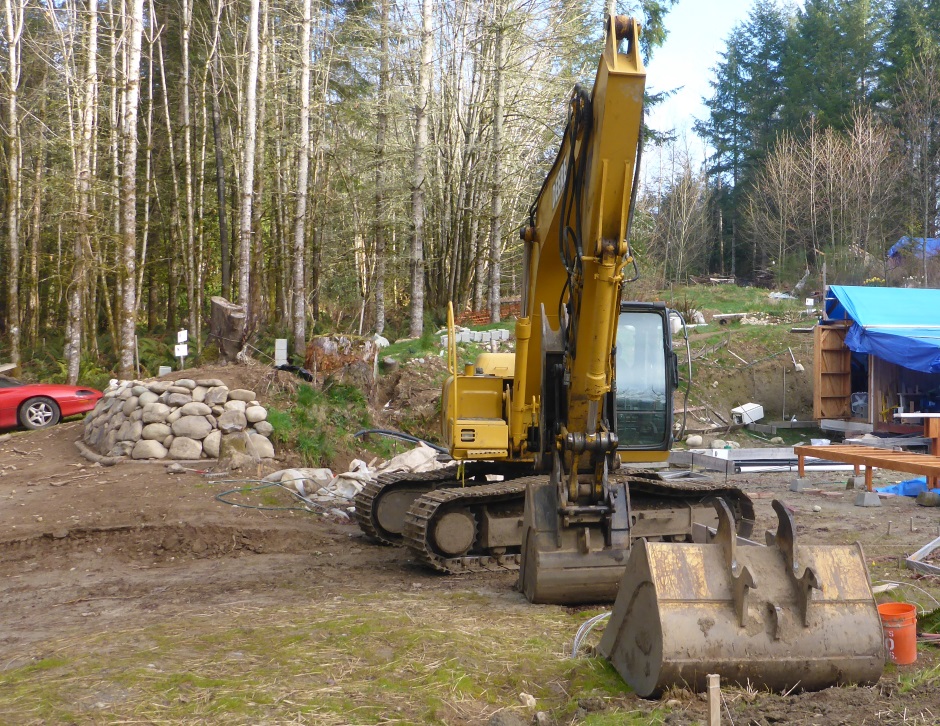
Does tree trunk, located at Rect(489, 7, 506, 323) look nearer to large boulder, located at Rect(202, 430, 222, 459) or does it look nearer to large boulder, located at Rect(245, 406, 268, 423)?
large boulder, located at Rect(245, 406, 268, 423)

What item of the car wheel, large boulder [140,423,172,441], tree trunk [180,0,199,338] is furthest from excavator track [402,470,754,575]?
tree trunk [180,0,199,338]

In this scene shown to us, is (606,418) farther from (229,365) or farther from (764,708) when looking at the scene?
(229,365)

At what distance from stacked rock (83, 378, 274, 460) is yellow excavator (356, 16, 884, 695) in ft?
13.7

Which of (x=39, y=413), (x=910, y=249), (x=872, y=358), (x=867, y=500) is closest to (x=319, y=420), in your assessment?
(x=39, y=413)

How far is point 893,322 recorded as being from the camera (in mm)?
17188

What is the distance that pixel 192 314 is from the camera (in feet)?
69.3

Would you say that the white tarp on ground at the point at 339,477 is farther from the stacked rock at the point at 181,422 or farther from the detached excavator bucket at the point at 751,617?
the detached excavator bucket at the point at 751,617

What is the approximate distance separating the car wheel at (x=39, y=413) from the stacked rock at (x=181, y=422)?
277 cm

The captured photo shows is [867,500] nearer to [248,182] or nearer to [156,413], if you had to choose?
[156,413]

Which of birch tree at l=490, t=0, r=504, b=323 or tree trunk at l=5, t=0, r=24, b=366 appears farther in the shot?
tree trunk at l=5, t=0, r=24, b=366

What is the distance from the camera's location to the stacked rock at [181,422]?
11.9 meters

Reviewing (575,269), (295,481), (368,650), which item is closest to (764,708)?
(368,650)

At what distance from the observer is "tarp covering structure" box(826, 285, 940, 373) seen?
53.4 feet

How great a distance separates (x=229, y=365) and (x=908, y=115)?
29789 millimetres
